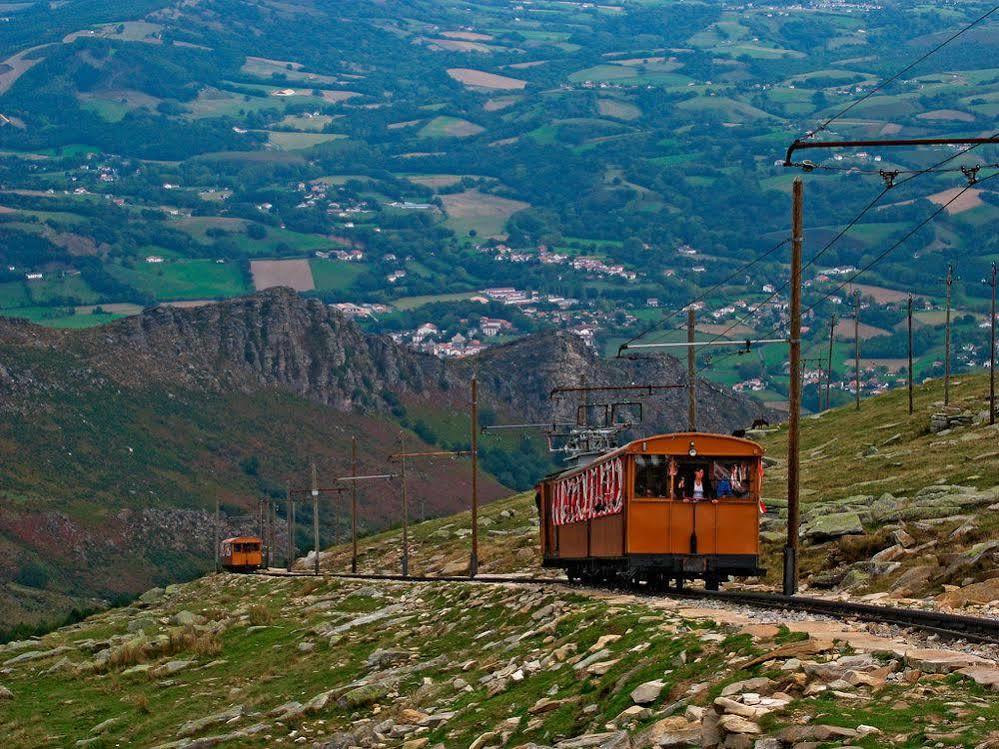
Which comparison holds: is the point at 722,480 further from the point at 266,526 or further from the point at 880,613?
the point at 266,526

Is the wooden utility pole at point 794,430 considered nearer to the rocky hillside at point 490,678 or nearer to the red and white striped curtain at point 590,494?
the rocky hillside at point 490,678

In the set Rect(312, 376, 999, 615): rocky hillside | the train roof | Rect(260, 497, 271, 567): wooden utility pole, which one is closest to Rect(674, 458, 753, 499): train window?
the train roof

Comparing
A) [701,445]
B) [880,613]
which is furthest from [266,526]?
[880,613]

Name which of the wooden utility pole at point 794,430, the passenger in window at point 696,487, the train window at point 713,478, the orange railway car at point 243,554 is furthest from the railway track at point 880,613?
the orange railway car at point 243,554

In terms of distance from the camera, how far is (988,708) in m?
21.5

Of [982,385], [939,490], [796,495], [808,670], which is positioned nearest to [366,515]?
[982,385]

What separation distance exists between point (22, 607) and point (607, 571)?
97.8 m

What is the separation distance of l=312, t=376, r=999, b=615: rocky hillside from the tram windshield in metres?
3.83

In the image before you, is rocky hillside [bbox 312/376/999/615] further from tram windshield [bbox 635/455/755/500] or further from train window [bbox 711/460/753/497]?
tram windshield [bbox 635/455/755/500]

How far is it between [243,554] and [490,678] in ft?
307

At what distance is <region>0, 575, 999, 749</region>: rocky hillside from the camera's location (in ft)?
76.1

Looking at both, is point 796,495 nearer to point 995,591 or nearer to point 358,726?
point 995,591

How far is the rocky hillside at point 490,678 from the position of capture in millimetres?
23188

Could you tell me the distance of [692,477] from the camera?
43969mm
